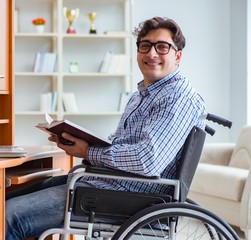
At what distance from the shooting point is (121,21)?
6242 mm

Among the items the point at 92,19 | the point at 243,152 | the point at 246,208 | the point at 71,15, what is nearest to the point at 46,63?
the point at 71,15

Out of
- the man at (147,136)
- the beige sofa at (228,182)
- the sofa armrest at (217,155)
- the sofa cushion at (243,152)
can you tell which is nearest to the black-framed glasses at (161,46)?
the man at (147,136)

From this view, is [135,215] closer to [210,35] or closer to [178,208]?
[178,208]

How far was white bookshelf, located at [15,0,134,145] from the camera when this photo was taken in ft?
19.6

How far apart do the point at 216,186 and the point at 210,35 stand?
230cm

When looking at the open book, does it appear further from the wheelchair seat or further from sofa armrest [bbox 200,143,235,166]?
sofa armrest [bbox 200,143,235,166]

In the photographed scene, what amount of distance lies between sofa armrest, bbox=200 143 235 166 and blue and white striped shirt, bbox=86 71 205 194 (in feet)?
9.50

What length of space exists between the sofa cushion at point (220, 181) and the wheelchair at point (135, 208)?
6.93 ft

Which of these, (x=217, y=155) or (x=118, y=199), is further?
(x=217, y=155)

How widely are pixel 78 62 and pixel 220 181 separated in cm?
Answer: 222

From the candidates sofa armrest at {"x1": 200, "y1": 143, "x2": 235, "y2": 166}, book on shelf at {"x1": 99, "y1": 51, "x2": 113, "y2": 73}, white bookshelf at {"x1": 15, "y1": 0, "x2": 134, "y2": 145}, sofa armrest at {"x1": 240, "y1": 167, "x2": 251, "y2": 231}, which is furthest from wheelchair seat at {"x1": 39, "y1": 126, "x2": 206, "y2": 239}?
book on shelf at {"x1": 99, "y1": 51, "x2": 113, "y2": 73}

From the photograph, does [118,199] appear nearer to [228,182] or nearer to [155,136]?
[155,136]

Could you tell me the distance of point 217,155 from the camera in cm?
526

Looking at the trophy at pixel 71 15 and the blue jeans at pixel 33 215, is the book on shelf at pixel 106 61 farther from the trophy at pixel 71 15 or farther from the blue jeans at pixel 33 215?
the blue jeans at pixel 33 215
